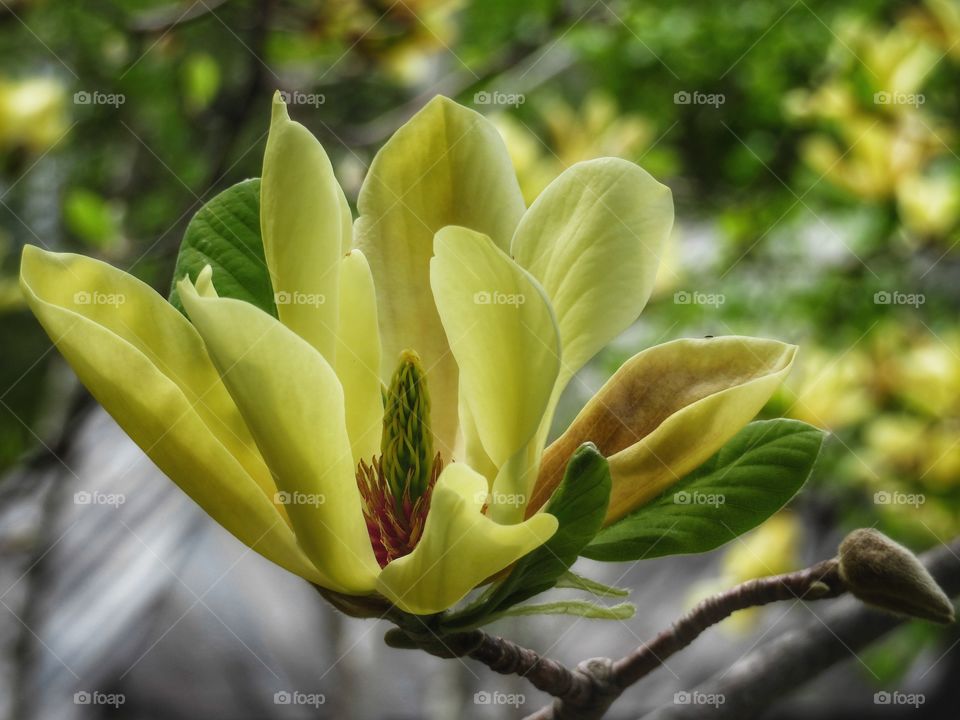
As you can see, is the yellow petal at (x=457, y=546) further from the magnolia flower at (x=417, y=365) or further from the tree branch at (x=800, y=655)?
the tree branch at (x=800, y=655)

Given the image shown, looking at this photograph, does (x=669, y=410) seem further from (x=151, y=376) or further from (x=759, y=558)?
(x=759, y=558)

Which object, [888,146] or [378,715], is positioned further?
[378,715]

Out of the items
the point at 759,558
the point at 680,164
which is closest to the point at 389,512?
the point at 759,558

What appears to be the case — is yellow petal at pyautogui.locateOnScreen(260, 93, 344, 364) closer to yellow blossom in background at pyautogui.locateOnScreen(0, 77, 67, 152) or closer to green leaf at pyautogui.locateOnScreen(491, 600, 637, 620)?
green leaf at pyautogui.locateOnScreen(491, 600, 637, 620)

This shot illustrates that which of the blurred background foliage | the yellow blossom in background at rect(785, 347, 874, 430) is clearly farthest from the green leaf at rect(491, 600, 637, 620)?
the yellow blossom in background at rect(785, 347, 874, 430)

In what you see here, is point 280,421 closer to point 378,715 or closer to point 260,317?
point 260,317

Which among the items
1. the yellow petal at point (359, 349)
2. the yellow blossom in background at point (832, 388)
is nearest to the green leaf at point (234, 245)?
the yellow petal at point (359, 349)

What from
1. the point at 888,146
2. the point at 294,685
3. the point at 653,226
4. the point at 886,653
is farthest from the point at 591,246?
the point at 294,685
